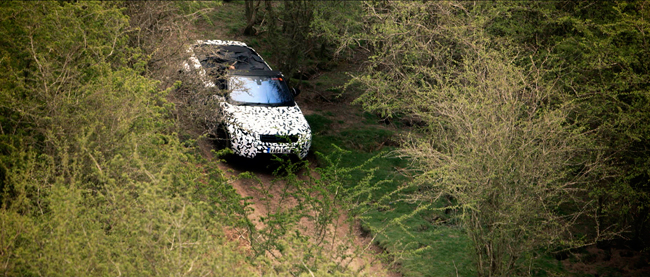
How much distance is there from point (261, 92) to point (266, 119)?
41.1 inches

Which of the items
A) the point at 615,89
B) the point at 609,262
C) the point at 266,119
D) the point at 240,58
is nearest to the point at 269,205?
the point at 266,119

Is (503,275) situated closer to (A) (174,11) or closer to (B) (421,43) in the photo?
(B) (421,43)

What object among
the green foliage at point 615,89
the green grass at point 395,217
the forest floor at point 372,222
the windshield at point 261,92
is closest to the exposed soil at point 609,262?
the forest floor at point 372,222

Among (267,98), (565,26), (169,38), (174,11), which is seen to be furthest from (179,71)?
(565,26)

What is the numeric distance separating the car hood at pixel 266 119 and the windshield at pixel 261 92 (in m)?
0.24

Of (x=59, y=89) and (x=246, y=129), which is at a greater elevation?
(x=59, y=89)

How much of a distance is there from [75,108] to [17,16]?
169cm

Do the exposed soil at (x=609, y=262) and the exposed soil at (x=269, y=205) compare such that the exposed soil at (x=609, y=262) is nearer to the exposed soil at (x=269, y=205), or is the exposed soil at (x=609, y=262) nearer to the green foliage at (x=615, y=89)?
Answer: the green foliage at (x=615, y=89)

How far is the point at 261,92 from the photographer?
11781 mm

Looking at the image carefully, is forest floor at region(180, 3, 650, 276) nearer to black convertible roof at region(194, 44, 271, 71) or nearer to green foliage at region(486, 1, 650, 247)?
black convertible roof at region(194, 44, 271, 71)

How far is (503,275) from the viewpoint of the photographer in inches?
311

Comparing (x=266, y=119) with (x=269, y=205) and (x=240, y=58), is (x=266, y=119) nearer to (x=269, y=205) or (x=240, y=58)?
(x=240, y=58)

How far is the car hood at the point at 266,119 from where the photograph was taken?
35.0 feet

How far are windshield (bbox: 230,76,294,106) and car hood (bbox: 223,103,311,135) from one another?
9.6 inches
